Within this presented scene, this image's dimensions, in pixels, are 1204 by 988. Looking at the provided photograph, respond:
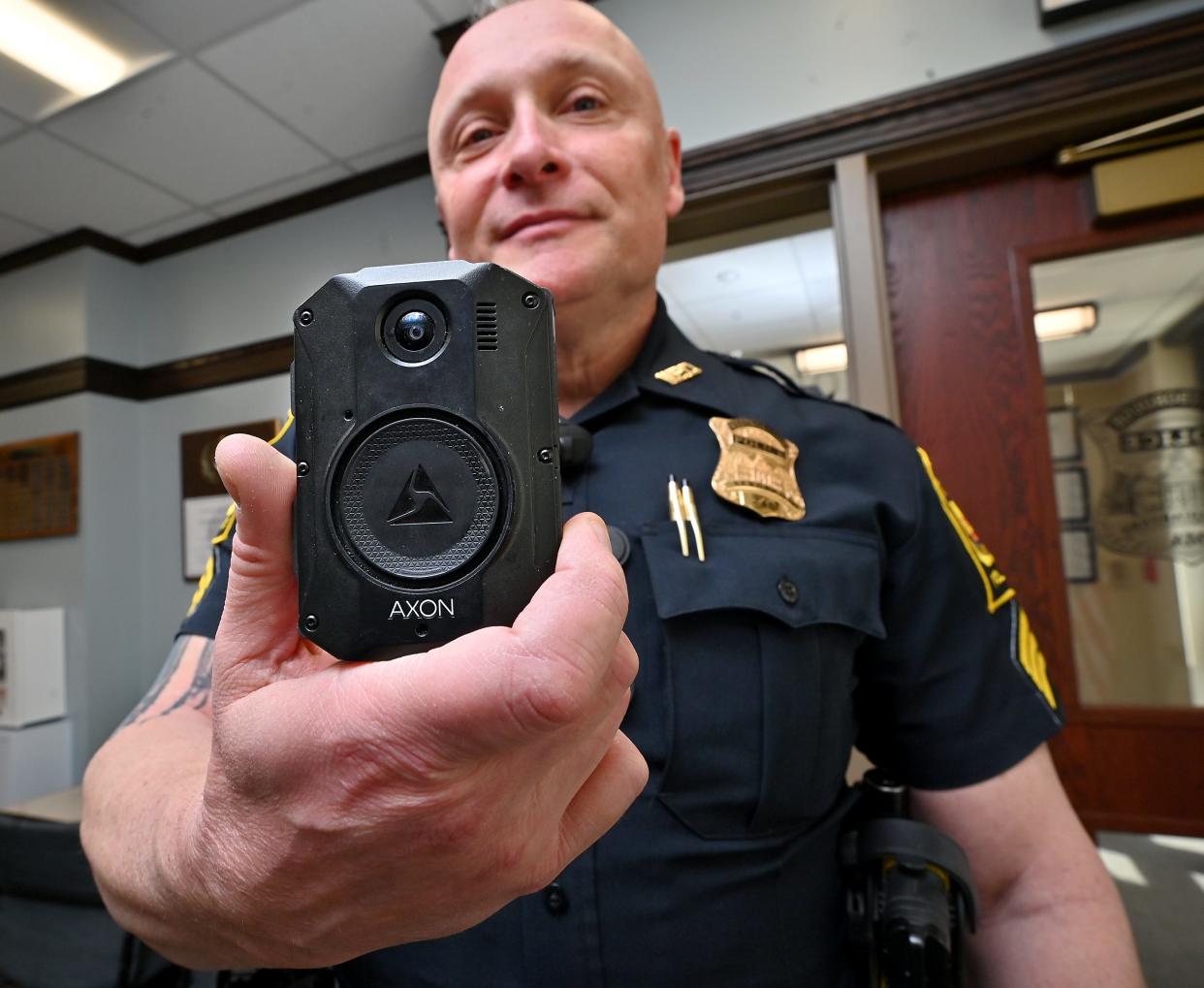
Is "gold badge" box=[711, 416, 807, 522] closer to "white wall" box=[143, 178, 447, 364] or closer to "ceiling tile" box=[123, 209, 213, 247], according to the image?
"white wall" box=[143, 178, 447, 364]

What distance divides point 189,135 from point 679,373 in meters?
2.07

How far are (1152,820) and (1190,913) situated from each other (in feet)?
0.43

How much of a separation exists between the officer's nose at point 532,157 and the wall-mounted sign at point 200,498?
6.59ft

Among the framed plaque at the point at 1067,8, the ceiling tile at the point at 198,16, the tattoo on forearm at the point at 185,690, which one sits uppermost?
the ceiling tile at the point at 198,16

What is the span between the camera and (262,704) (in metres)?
0.25

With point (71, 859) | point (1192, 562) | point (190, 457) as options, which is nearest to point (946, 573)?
point (1192, 562)

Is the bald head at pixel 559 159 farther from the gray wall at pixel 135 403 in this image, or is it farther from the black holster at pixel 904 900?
the gray wall at pixel 135 403

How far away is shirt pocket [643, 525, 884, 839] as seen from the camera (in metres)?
0.53

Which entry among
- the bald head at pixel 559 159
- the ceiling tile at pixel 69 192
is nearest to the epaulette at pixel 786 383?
the bald head at pixel 559 159

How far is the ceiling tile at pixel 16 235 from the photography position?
2.41 m

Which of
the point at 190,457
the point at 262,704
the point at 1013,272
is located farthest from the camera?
the point at 190,457

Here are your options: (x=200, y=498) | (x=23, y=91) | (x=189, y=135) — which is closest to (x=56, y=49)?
(x=23, y=91)

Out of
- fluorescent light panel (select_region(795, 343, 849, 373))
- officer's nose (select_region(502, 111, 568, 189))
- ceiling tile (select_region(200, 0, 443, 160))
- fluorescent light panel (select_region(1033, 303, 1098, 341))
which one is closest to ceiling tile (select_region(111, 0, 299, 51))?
ceiling tile (select_region(200, 0, 443, 160))

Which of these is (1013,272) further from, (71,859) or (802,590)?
(71,859)
